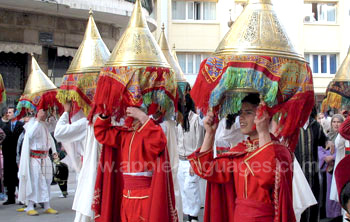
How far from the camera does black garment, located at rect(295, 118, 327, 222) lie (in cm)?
754

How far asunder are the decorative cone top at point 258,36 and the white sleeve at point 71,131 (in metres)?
3.20

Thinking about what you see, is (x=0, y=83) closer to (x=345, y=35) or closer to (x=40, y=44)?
(x=40, y=44)

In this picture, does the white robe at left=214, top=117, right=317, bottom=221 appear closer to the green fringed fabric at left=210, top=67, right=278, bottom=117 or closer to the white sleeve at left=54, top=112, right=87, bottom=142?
the white sleeve at left=54, top=112, right=87, bottom=142

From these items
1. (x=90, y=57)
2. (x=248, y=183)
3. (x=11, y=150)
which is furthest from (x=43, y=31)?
(x=248, y=183)

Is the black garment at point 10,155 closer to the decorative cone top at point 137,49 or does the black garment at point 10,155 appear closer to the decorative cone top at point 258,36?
the decorative cone top at point 137,49

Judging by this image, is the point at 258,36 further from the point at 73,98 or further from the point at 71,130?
the point at 71,130

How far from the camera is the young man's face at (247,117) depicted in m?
3.97

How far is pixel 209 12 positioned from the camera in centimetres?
2672

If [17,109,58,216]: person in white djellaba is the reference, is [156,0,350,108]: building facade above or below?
above

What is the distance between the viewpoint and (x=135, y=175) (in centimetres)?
521

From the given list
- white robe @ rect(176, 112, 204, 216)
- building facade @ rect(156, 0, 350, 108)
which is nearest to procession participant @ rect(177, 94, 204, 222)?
white robe @ rect(176, 112, 204, 216)

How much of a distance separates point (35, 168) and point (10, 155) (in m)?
1.77

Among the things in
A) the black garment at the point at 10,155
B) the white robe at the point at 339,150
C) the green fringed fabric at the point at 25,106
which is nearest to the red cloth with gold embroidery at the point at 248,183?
the white robe at the point at 339,150

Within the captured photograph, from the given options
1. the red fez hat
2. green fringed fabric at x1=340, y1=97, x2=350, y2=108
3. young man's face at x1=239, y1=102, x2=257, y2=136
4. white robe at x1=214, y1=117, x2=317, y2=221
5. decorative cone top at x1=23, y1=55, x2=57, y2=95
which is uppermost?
decorative cone top at x1=23, y1=55, x2=57, y2=95
